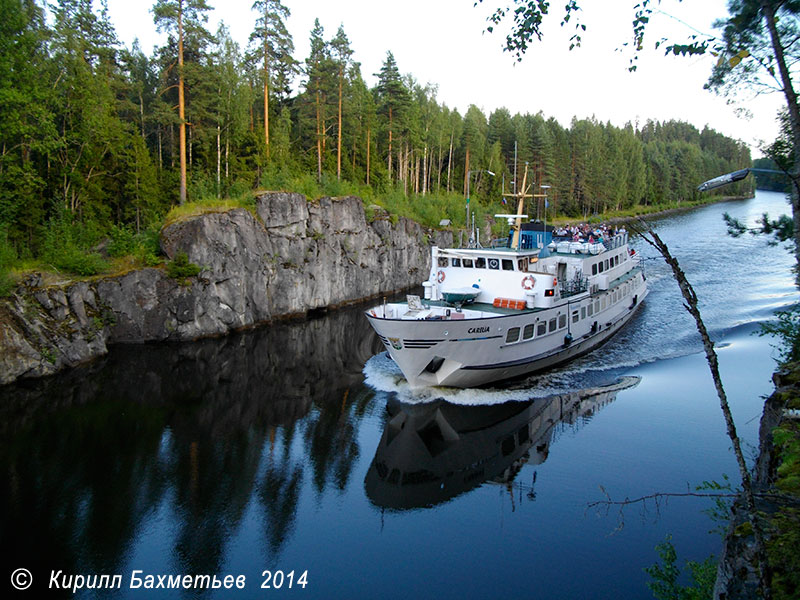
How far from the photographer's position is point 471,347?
23938 mm

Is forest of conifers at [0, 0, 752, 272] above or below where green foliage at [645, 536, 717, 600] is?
above

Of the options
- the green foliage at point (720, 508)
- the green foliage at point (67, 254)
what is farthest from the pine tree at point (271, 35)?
the green foliage at point (720, 508)

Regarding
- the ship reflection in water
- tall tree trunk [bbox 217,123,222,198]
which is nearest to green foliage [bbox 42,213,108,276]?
tall tree trunk [bbox 217,123,222,198]

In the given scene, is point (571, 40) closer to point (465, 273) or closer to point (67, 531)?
point (67, 531)

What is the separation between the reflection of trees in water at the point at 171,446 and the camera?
48.5 feet

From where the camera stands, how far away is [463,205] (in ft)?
228

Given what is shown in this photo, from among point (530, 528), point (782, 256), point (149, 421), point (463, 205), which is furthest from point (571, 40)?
point (782, 256)

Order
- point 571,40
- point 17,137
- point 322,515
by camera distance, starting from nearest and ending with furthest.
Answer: point 571,40 → point 322,515 → point 17,137

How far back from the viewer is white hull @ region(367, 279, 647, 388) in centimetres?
2328

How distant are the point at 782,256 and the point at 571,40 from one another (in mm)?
68110

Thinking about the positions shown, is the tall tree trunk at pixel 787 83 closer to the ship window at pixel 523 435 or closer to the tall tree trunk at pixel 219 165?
the ship window at pixel 523 435

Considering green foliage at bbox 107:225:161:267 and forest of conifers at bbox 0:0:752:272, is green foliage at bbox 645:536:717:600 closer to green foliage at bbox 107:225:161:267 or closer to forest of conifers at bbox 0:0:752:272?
forest of conifers at bbox 0:0:752:272

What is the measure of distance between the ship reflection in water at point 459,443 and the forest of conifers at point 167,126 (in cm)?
1232

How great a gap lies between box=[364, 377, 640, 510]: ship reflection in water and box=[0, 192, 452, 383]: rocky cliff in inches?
648
